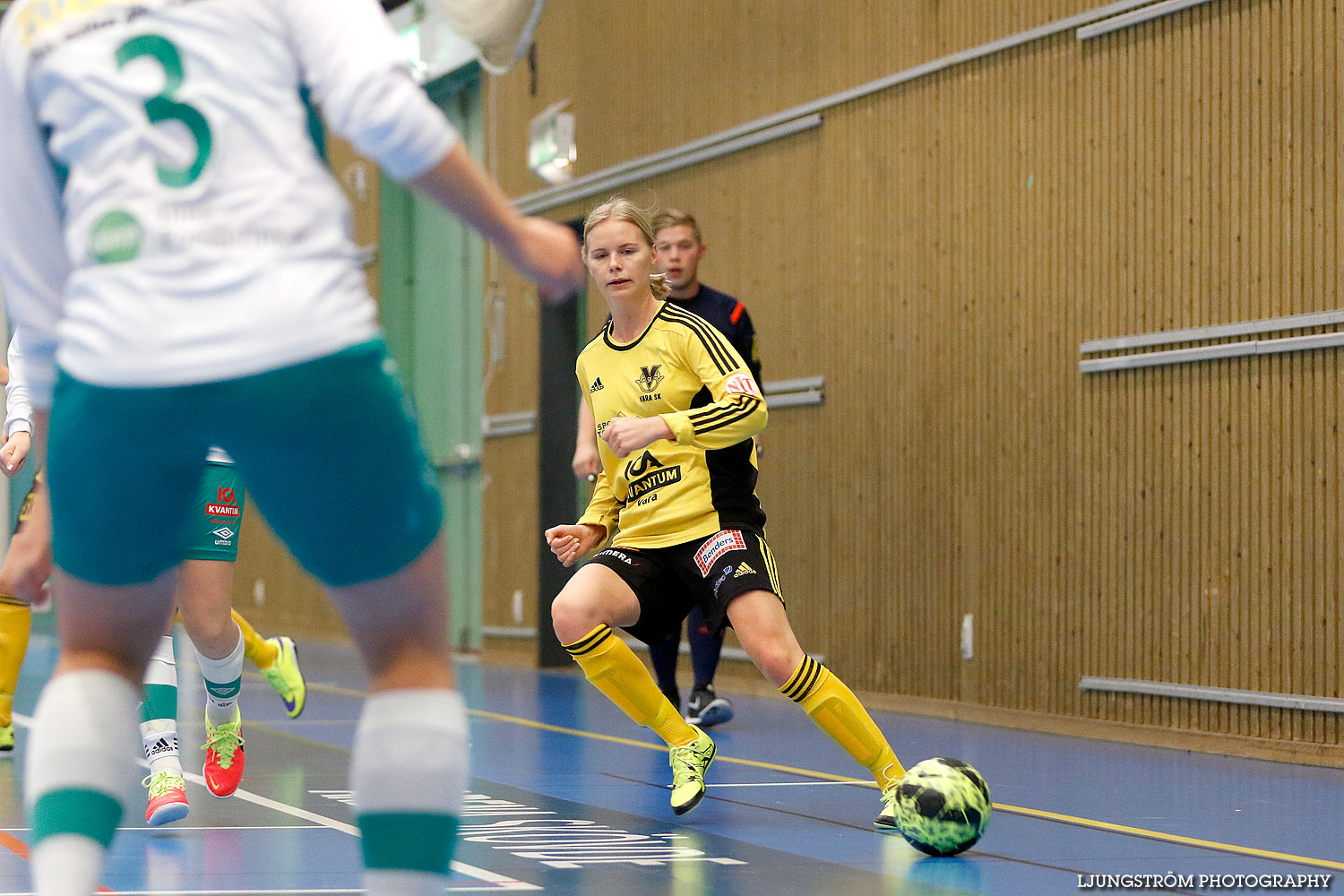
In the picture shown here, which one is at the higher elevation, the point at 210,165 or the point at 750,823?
the point at 210,165

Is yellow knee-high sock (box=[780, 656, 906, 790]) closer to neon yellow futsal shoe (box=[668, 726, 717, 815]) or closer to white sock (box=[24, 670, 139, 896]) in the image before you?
neon yellow futsal shoe (box=[668, 726, 717, 815])

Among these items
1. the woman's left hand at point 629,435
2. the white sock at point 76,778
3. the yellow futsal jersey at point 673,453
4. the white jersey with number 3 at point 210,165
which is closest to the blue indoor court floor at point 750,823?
the yellow futsal jersey at point 673,453

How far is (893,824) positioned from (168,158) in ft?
10.0

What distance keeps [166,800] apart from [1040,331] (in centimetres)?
450

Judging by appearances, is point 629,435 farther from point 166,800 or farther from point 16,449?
point 16,449

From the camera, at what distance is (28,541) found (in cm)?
278

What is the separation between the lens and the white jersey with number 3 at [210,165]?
6.38 feet

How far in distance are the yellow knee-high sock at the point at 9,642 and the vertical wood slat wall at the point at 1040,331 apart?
131 inches

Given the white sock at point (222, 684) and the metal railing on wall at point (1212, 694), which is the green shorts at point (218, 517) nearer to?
the white sock at point (222, 684)

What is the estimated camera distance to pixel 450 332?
14.3 metres

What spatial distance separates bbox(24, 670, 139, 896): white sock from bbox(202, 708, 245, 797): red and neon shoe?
9.11 feet

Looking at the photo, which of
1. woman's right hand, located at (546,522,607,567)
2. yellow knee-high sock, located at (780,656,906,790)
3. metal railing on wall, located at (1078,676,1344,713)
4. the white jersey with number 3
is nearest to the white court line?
woman's right hand, located at (546,522,607,567)

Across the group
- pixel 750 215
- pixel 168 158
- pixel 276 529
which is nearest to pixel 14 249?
pixel 168 158

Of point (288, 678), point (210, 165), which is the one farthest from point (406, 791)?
point (288, 678)
